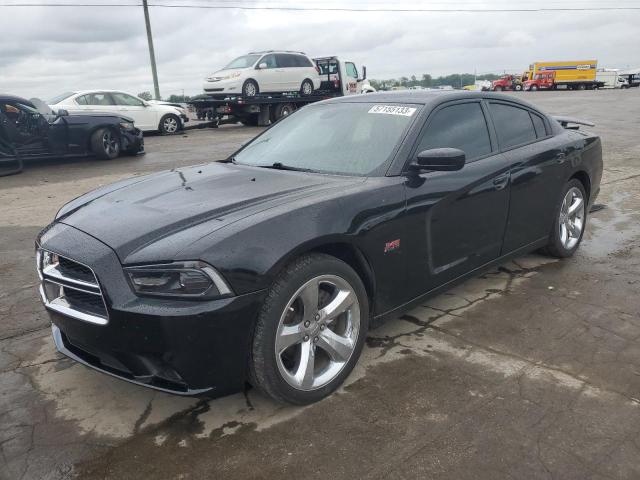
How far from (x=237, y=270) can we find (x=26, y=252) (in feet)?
13.5

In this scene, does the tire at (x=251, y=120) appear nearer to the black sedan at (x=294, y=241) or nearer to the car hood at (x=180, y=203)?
the black sedan at (x=294, y=241)

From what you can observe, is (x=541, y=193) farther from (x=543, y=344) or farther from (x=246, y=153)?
(x=246, y=153)

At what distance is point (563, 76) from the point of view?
174 feet

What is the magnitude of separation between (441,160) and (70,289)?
82.6 inches

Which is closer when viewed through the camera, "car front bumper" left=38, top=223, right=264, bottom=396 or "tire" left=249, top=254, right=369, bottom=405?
"car front bumper" left=38, top=223, right=264, bottom=396

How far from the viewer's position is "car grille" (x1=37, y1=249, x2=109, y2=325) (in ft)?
8.27

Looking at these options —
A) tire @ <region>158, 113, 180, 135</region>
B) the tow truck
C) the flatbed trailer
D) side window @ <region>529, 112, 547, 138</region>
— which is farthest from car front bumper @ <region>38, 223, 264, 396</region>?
the flatbed trailer

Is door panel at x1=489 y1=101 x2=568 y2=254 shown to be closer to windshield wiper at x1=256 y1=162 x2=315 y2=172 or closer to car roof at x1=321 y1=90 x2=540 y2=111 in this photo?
car roof at x1=321 y1=90 x2=540 y2=111

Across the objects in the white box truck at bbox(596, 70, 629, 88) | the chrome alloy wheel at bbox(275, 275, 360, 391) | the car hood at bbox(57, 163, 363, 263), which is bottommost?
the chrome alloy wheel at bbox(275, 275, 360, 391)

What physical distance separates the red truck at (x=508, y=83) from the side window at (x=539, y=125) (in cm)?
5557

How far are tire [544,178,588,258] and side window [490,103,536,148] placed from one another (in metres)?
0.67

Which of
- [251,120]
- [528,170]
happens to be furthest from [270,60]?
[528,170]

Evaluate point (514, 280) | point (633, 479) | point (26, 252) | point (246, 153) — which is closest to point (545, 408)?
point (633, 479)

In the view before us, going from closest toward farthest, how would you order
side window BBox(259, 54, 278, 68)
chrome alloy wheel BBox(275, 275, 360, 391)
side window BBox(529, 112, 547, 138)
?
chrome alloy wheel BBox(275, 275, 360, 391)
side window BBox(529, 112, 547, 138)
side window BBox(259, 54, 278, 68)
